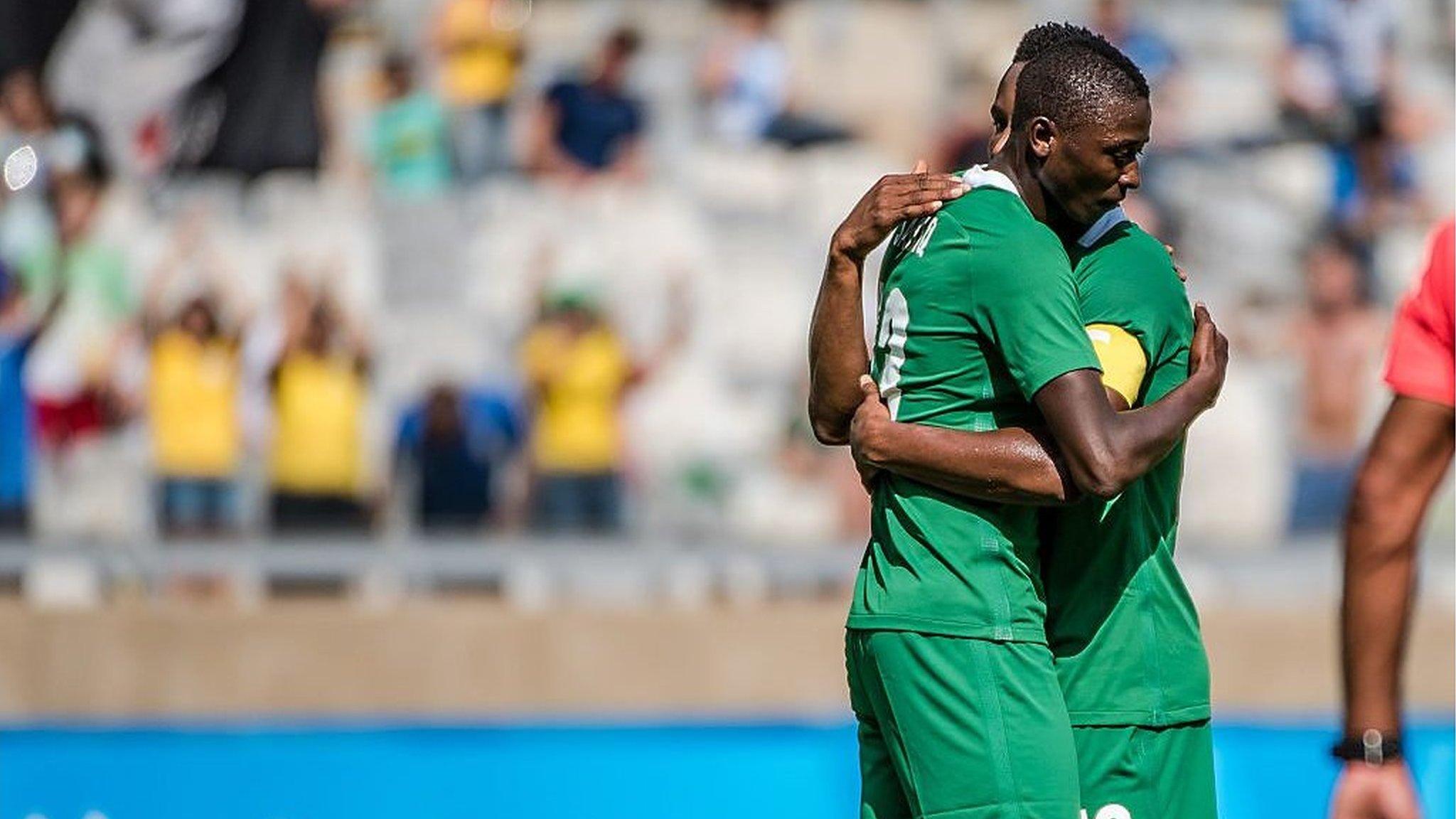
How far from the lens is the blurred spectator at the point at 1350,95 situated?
880 centimetres

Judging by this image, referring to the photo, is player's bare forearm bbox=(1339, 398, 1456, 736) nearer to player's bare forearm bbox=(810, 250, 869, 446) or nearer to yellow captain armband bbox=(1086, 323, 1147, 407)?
yellow captain armband bbox=(1086, 323, 1147, 407)

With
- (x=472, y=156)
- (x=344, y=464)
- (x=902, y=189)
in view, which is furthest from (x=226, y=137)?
(x=902, y=189)

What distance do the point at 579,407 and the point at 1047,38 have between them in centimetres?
522

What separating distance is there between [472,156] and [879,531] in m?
6.38

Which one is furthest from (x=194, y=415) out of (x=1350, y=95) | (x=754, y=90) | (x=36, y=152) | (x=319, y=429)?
(x=1350, y=95)

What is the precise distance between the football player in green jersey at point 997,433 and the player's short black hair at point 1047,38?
0.03 metres

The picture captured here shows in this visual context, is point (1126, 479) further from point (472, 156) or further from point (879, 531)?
point (472, 156)

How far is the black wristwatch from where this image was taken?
2.88m

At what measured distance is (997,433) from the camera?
2.78m

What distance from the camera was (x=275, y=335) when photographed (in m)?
8.05

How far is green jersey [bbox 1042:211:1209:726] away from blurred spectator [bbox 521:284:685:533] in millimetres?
4849

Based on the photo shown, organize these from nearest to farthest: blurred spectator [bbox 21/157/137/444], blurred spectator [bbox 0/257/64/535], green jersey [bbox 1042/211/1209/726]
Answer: green jersey [bbox 1042/211/1209/726], blurred spectator [bbox 0/257/64/535], blurred spectator [bbox 21/157/137/444]

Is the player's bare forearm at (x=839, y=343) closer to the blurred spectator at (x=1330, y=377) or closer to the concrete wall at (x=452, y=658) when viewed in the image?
the concrete wall at (x=452, y=658)

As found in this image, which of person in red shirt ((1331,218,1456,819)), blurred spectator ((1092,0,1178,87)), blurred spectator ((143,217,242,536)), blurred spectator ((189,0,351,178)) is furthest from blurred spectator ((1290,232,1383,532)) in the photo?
person in red shirt ((1331,218,1456,819))
